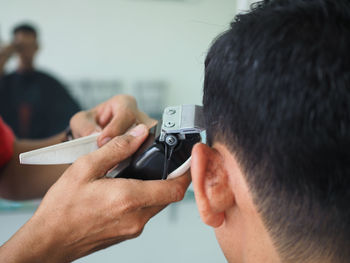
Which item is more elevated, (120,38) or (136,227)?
(120,38)

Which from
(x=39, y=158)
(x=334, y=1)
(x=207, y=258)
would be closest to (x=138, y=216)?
(x=39, y=158)

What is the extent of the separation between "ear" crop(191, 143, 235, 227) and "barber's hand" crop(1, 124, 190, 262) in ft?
0.34

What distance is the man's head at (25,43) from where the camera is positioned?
202 cm

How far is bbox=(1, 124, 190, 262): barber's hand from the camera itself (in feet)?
1.88

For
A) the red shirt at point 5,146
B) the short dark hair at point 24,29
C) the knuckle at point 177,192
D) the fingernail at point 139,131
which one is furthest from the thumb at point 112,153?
the short dark hair at point 24,29

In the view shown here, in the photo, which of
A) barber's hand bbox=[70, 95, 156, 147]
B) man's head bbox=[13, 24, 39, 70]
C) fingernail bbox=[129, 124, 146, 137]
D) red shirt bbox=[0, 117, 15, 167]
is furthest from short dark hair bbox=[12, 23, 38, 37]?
fingernail bbox=[129, 124, 146, 137]

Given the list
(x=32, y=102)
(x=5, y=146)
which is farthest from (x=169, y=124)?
(x=32, y=102)

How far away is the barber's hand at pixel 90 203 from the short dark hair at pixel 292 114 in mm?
175

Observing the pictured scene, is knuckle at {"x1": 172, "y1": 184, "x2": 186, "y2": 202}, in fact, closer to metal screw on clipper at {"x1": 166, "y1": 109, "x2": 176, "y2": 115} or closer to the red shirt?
metal screw on clipper at {"x1": 166, "y1": 109, "x2": 176, "y2": 115}

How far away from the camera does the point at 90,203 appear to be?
1.90 ft

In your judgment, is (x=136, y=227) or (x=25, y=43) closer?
(x=136, y=227)

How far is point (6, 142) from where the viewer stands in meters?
0.99

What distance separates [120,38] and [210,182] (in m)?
2.01

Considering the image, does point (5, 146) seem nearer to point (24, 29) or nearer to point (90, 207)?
point (90, 207)
